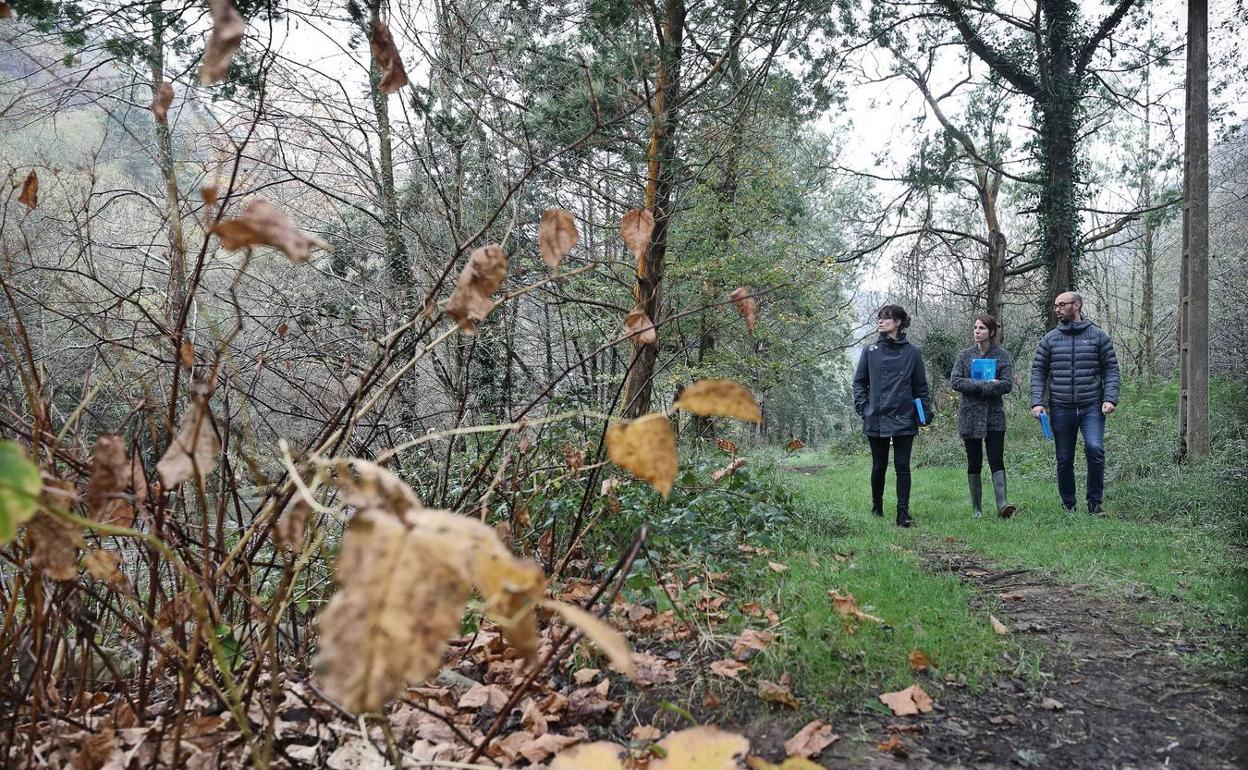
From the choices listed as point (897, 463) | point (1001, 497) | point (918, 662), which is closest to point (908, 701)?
point (918, 662)

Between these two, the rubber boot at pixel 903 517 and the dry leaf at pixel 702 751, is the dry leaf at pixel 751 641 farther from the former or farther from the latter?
the rubber boot at pixel 903 517

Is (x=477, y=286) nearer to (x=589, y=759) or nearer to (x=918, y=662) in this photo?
(x=589, y=759)

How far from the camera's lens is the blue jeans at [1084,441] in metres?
5.97

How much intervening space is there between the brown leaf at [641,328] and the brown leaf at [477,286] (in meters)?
0.32

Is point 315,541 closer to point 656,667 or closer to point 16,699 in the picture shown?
point 16,699

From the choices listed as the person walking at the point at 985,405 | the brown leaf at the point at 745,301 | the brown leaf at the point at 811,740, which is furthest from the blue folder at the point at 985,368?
the brown leaf at the point at 745,301

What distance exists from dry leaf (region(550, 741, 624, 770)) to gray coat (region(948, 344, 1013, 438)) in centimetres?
597

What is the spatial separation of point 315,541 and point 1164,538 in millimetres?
5851

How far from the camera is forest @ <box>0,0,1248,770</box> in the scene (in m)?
1.21

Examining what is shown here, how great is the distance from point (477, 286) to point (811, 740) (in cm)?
159

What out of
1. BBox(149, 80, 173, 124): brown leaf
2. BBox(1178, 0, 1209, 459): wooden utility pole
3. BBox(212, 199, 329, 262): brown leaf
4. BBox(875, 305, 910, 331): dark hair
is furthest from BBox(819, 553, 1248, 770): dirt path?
BBox(1178, 0, 1209, 459): wooden utility pole

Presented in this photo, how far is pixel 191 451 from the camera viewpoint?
3.26ft

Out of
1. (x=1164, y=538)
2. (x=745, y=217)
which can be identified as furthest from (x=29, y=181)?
(x=745, y=217)

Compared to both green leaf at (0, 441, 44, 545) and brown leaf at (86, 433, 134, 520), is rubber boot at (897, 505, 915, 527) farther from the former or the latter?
green leaf at (0, 441, 44, 545)
